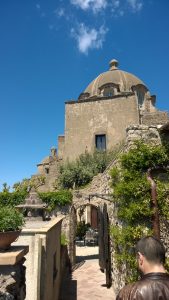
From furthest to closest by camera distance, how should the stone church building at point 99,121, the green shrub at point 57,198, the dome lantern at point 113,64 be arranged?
the dome lantern at point 113,64
the stone church building at point 99,121
the green shrub at point 57,198

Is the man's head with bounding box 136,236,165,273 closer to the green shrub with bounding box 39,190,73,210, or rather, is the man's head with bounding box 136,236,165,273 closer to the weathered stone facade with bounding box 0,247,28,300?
the weathered stone facade with bounding box 0,247,28,300

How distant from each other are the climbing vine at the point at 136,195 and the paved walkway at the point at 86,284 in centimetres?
295

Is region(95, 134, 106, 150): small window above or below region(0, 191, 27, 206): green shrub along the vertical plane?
above

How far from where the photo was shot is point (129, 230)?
7.17 meters

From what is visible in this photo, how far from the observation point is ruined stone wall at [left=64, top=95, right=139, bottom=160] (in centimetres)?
2570

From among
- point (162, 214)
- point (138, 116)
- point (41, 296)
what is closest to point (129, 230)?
point (162, 214)

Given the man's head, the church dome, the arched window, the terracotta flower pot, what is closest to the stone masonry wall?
the terracotta flower pot

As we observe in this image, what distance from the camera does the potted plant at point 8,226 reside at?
3.26 metres

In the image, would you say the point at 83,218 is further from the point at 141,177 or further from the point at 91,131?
the point at 141,177

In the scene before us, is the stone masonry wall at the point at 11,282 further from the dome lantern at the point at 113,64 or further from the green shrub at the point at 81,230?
the dome lantern at the point at 113,64

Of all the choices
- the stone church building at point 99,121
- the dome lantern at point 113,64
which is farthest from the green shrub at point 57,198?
the dome lantern at point 113,64

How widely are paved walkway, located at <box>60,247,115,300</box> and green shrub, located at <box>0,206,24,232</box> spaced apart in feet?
24.4

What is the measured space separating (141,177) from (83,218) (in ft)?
55.6

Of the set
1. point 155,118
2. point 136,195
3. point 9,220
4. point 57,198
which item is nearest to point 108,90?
point 155,118
